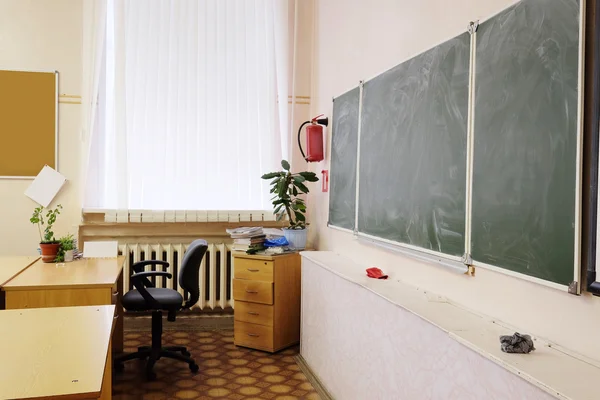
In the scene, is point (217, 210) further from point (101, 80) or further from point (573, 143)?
point (573, 143)

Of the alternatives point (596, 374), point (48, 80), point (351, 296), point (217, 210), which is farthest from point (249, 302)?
point (596, 374)

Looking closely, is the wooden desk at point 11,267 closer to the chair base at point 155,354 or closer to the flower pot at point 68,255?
the flower pot at point 68,255

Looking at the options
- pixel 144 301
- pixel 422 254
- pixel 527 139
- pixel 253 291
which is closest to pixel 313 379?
pixel 253 291

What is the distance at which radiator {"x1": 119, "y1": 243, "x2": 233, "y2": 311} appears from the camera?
445 centimetres

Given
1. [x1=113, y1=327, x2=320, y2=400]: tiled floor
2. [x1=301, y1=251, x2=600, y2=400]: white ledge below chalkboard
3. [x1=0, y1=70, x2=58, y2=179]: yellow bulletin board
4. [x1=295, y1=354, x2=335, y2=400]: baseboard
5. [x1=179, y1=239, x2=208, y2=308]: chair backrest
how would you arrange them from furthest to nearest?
[x1=0, y1=70, x2=58, y2=179]: yellow bulletin board, [x1=179, y1=239, x2=208, y2=308]: chair backrest, [x1=113, y1=327, x2=320, y2=400]: tiled floor, [x1=295, y1=354, x2=335, y2=400]: baseboard, [x1=301, y1=251, x2=600, y2=400]: white ledge below chalkboard

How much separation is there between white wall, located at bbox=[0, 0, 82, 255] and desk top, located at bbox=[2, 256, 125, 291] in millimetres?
898

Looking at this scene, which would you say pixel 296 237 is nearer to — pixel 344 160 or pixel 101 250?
pixel 344 160

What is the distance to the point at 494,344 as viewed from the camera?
5.26 ft

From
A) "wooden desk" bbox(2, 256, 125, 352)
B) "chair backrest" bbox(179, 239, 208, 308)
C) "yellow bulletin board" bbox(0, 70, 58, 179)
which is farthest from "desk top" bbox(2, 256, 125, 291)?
"yellow bulletin board" bbox(0, 70, 58, 179)

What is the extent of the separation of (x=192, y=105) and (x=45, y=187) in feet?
4.73

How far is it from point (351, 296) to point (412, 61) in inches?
49.8

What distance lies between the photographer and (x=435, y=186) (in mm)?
2303

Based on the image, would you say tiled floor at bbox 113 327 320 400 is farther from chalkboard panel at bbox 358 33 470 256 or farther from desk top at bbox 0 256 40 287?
chalkboard panel at bbox 358 33 470 256

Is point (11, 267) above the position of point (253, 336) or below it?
above
